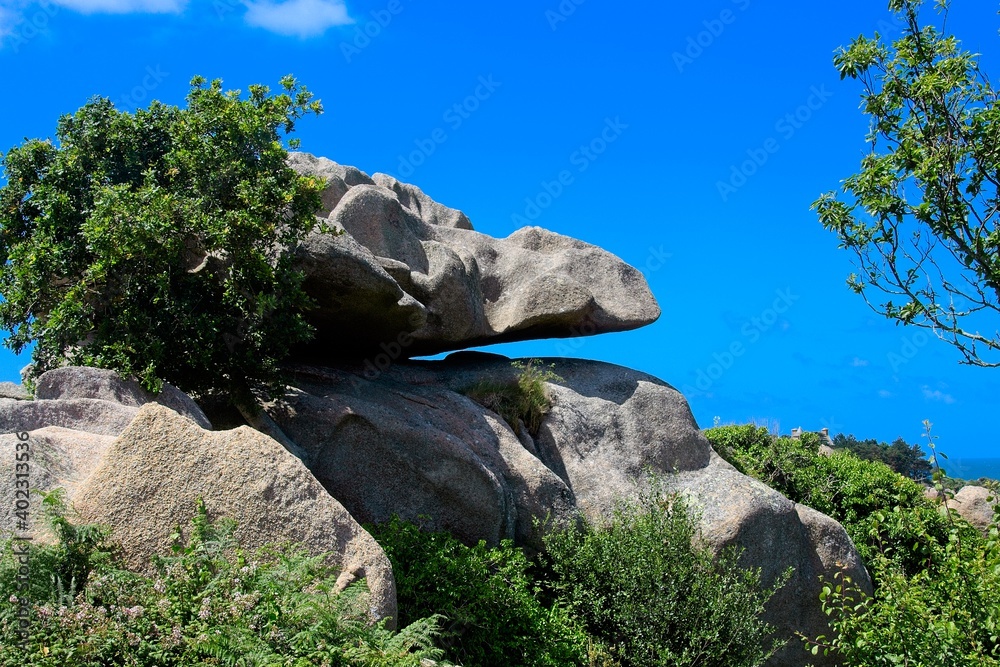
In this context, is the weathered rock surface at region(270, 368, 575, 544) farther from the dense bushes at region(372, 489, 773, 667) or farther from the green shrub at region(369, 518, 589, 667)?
the green shrub at region(369, 518, 589, 667)

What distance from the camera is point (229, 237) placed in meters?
12.6

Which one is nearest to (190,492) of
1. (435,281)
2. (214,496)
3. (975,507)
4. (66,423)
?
(214,496)

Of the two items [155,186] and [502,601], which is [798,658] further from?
[155,186]

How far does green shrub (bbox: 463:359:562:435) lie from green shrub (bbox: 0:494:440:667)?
9.11m

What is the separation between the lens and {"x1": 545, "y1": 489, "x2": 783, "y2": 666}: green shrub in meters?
11.8

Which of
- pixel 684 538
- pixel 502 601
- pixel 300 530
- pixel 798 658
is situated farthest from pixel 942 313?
pixel 300 530

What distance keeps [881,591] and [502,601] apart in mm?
4348

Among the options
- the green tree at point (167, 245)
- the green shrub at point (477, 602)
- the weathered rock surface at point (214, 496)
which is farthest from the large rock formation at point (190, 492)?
the green tree at point (167, 245)

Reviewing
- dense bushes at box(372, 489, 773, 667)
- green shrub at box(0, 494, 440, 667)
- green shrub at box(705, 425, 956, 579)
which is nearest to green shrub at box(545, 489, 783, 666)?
dense bushes at box(372, 489, 773, 667)

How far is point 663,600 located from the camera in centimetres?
1188

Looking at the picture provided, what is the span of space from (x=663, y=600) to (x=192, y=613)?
283 inches

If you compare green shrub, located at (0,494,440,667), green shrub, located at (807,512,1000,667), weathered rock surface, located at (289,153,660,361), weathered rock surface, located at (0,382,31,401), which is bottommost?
green shrub, located at (0,494,440,667)

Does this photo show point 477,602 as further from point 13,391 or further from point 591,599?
point 13,391

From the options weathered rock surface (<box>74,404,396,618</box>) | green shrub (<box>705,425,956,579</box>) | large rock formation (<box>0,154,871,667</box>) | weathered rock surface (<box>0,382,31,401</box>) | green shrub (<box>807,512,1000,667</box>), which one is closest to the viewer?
weathered rock surface (<box>74,404,396,618</box>)
